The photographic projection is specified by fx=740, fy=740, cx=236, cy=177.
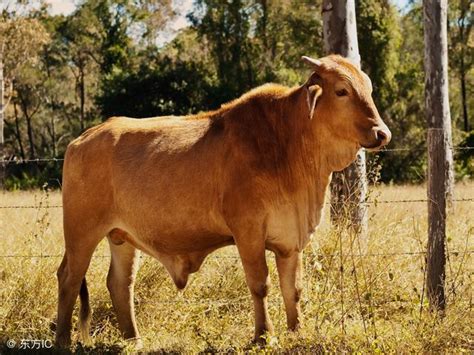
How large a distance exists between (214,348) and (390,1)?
26.6 metres

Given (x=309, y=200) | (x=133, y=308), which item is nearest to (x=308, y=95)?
(x=309, y=200)

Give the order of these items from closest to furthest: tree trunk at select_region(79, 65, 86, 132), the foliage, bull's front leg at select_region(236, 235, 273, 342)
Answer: bull's front leg at select_region(236, 235, 273, 342) < the foliage < tree trunk at select_region(79, 65, 86, 132)

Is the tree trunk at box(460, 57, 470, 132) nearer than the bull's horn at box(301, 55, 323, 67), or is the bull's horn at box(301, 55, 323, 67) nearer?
the bull's horn at box(301, 55, 323, 67)

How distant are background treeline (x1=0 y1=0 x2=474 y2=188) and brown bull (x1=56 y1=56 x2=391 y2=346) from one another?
58.9 feet

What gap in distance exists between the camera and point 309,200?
5.83m

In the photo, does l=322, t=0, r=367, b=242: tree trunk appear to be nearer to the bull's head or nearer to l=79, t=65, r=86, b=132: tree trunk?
the bull's head

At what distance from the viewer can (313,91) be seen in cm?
→ 556

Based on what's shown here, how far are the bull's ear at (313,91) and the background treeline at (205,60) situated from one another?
1817 centimetres

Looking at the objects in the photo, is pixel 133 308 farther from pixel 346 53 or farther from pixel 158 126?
pixel 346 53

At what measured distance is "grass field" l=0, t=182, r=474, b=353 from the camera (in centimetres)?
575

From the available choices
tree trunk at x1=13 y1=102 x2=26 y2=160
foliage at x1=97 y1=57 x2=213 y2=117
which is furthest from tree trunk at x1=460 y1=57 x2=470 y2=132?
tree trunk at x1=13 y1=102 x2=26 y2=160

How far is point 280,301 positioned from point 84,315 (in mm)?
1831

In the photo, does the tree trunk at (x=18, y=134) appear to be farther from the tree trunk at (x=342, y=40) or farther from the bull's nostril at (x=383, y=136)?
the bull's nostril at (x=383, y=136)

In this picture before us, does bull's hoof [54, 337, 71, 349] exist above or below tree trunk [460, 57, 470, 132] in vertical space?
below
